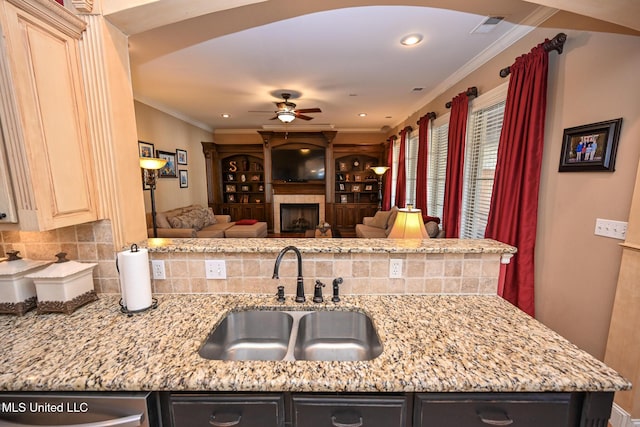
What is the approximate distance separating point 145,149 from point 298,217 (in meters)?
3.87

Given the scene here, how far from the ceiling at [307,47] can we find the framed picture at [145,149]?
27.8 inches

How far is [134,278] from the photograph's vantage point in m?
1.14

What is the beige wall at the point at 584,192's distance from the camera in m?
1.44

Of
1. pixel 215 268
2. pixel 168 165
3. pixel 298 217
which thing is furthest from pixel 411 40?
pixel 298 217

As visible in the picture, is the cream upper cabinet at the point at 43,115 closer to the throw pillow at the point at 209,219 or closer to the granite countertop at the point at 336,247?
the granite countertop at the point at 336,247

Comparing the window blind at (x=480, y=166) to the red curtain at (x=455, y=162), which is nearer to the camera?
the window blind at (x=480, y=166)

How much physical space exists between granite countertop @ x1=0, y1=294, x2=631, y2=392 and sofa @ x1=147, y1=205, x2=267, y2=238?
2.91 meters

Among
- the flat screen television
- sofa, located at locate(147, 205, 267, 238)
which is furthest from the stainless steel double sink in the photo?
the flat screen television

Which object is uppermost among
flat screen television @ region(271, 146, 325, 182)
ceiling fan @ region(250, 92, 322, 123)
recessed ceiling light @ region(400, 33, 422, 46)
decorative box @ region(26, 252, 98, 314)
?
recessed ceiling light @ region(400, 33, 422, 46)

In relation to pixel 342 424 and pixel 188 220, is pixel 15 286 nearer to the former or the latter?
pixel 342 424

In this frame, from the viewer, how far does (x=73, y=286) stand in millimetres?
1174

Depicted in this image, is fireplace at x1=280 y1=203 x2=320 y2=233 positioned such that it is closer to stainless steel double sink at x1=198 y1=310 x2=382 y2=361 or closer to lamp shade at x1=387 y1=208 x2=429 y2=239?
lamp shade at x1=387 y1=208 x2=429 y2=239

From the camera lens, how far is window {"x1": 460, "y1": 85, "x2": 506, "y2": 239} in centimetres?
258

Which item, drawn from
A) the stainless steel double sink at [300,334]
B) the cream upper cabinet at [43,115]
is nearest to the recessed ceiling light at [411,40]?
the cream upper cabinet at [43,115]
